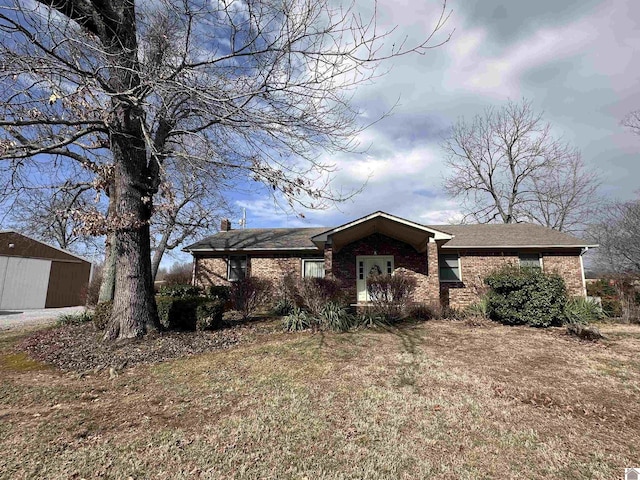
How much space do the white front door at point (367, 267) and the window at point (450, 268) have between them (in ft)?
7.38

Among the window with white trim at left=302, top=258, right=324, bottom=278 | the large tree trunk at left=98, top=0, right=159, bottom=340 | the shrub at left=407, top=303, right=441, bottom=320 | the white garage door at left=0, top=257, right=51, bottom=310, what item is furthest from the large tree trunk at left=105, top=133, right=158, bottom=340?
the white garage door at left=0, top=257, right=51, bottom=310

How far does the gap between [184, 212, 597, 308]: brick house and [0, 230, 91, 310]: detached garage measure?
26.3 feet

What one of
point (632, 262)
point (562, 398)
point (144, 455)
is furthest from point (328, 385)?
point (632, 262)

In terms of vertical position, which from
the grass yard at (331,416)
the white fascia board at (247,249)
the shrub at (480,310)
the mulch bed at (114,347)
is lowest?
the grass yard at (331,416)

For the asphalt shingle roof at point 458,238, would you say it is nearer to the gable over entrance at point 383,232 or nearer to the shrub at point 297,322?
the gable over entrance at point 383,232

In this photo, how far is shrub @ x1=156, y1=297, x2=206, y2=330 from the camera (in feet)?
27.7

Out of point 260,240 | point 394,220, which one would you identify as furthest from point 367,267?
point 260,240

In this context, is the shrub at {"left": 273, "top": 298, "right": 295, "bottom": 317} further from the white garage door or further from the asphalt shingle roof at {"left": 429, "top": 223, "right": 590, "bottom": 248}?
the white garage door

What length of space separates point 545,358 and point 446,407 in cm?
352

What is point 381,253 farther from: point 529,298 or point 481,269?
point 529,298

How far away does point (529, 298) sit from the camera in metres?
9.90

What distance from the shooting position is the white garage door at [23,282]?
17.3 meters

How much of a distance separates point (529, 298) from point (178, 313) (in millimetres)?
10226

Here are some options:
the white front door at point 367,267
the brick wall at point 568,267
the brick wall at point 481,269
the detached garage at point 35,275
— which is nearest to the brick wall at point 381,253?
the white front door at point 367,267
